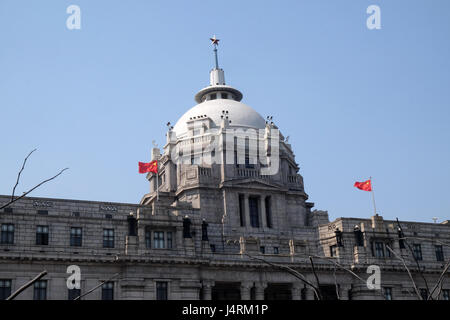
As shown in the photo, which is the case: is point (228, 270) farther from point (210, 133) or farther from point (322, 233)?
point (210, 133)

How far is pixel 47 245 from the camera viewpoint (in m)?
59.7

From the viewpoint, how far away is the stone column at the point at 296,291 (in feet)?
216

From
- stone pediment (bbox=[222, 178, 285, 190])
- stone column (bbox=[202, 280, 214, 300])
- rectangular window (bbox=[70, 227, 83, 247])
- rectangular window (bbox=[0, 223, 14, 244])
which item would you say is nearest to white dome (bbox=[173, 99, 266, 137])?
stone pediment (bbox=[222, 178, 285, 190])

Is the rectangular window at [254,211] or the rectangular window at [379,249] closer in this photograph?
the rectangular window at [379,249]

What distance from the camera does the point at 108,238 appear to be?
6238 cm

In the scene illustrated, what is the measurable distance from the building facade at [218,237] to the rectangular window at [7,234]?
104 mm

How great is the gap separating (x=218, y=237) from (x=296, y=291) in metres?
10.9

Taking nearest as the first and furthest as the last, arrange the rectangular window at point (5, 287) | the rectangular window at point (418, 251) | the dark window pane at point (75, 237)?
the rectangular window at point (5, 287) → the dark window pane at point (75, 237) → the rectangular window at point (418, 251)

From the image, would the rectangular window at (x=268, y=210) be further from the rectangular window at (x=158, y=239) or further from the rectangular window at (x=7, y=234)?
the rectangular window at (x=7, y=234)

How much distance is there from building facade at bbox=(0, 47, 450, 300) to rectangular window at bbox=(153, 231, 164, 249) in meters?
0.10

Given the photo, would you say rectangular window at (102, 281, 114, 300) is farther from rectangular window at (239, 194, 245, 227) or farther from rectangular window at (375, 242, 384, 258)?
rectangular window at (375, 242, 384, 258)

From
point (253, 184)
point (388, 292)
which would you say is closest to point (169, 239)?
point (253, 184)

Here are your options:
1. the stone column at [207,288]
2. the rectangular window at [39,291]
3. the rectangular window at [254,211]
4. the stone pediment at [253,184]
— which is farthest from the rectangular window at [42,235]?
the rectangular window at [254,211]
